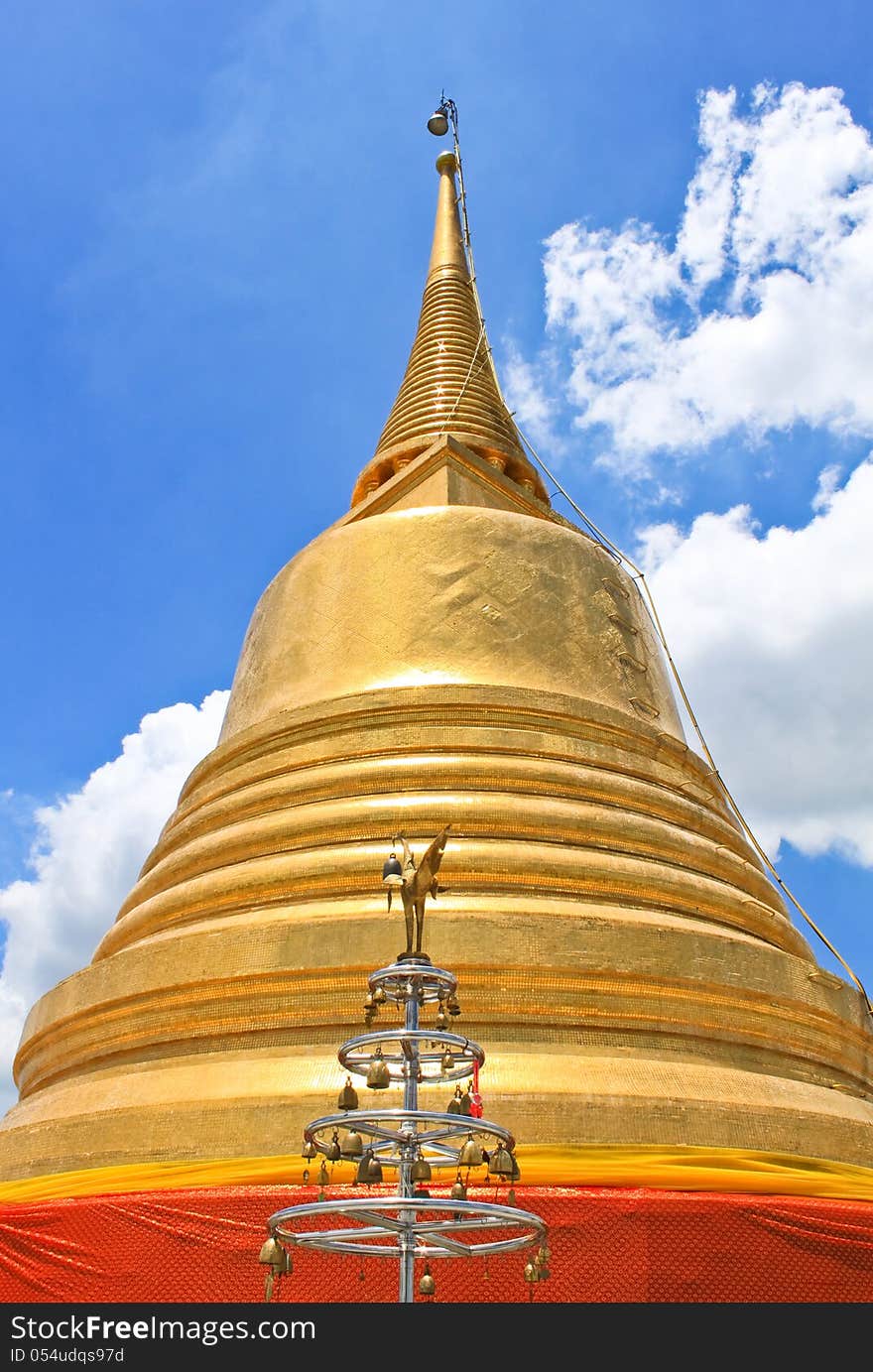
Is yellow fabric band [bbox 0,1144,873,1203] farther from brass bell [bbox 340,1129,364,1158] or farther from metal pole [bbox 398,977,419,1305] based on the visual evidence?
metal pole [bbox 398,977,419,1305]

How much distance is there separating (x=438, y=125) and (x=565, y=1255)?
1907cm

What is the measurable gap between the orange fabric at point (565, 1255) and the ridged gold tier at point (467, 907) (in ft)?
2.26

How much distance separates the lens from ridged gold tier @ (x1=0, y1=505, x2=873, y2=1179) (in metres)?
5.94

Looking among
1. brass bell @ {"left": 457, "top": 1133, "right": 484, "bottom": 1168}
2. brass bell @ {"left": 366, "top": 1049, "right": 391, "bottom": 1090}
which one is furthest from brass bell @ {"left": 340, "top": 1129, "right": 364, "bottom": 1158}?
brass bell @ {"left": 457, "top": 1133, "right": 484, "bottom": 1168}

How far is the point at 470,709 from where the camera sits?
855 cm

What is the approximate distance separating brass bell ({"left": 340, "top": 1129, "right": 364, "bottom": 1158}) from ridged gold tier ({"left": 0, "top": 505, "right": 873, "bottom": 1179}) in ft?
6.66

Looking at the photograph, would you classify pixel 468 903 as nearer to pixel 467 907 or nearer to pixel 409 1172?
pixel 467 907

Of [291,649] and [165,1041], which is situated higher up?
[291,649]

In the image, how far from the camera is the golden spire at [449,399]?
41.5 feet

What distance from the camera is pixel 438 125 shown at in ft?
65.5
